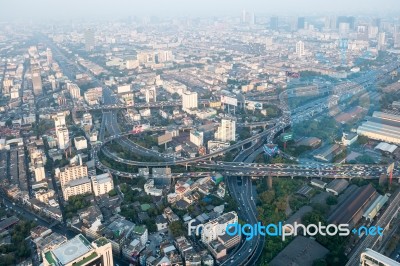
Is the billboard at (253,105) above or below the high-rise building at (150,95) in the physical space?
below

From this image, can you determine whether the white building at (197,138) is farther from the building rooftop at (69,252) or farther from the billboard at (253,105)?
the building rooftop at (69,252)

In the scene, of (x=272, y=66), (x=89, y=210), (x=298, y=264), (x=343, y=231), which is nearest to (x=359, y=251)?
(x=343, y=231)

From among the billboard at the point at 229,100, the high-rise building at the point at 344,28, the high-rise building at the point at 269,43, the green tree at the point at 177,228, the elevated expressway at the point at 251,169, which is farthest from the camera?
the high-rise building at the point at 344,28

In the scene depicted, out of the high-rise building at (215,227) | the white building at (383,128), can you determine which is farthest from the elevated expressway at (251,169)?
the white building at (383,128)

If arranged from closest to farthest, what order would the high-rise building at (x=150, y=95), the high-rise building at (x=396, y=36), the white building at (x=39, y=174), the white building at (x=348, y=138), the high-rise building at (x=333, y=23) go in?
the white building at (x=39, y=174) → the white building at (x=348, y=138) → the high-rise building at (x=150, y=95) → the high-rise building at (x=396, y=36) → the high-rise building at (x=333, y=23)

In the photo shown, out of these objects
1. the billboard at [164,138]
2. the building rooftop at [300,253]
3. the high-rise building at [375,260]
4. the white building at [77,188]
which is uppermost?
the billboard at [164,138]

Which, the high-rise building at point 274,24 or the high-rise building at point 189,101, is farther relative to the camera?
the high-rise building at point 274,24

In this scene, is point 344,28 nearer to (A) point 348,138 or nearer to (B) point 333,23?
(B) point 333,23

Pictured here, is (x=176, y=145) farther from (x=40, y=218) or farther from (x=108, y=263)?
(x=108, y=263)
